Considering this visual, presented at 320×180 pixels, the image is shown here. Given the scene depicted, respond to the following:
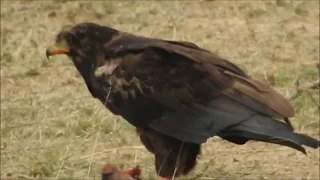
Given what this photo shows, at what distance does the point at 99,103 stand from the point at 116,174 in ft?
6.02

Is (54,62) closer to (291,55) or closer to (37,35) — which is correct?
(37,35)

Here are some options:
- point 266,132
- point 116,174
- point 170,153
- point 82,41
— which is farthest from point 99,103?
point 266,132

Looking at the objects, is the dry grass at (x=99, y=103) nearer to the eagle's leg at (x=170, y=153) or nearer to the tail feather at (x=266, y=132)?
the eagle's leg at (x=170, y=153)

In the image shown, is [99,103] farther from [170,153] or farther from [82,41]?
[170,153]

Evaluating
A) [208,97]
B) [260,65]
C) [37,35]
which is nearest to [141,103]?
[208,97]

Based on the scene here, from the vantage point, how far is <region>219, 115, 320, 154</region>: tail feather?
178 inches

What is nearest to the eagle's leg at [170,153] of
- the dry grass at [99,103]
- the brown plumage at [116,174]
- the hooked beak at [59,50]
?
the brown plumage at [116,174]

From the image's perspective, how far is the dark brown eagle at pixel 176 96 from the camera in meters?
4.68

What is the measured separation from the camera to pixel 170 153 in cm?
491

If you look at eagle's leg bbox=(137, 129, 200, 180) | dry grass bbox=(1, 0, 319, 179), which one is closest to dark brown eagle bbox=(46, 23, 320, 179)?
eagle's leg bbox=(137, 129, 200, 180)

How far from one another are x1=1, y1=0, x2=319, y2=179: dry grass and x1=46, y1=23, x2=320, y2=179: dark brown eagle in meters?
0.79

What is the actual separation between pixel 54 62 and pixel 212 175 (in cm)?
301

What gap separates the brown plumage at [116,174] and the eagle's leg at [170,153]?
26 centimetres

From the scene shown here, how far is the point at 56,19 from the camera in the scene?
9680mm
